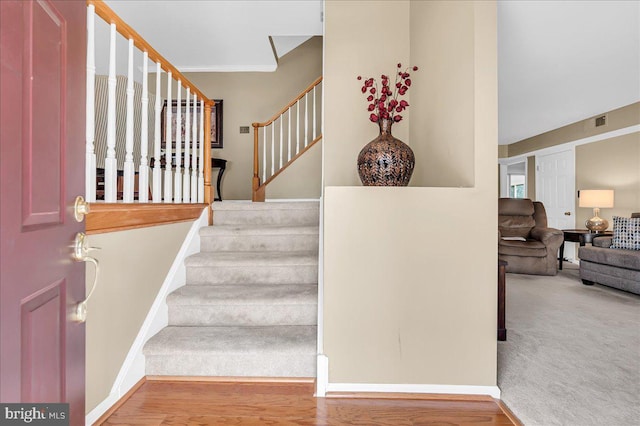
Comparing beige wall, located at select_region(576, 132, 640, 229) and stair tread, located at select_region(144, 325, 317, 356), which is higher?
beige wall, located at select_region(576, 132, 640, 229)

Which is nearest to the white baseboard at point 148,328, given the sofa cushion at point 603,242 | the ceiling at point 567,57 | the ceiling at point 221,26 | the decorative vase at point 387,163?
the decorative vase at point 387,163

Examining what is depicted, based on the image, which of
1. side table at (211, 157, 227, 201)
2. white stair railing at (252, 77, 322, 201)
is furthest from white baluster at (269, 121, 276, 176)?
side table at (211, 157, 227, 201)

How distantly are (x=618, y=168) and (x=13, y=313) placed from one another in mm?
6704

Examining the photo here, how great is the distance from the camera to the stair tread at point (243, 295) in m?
1.96

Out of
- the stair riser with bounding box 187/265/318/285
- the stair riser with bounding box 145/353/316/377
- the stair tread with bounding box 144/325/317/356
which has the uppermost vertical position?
the stair riser with bounding box 187/265/318/285

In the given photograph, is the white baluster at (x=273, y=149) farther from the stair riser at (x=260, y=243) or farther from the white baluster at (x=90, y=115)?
the white baluster at (x=90, y=115)

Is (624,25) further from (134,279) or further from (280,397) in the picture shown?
(134,279)

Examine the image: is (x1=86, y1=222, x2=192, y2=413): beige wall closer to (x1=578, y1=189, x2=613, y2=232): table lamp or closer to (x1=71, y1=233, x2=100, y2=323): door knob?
(x1=71, y1=233, x2=100, y2=323): door knob

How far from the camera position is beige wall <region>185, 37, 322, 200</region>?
4957mm

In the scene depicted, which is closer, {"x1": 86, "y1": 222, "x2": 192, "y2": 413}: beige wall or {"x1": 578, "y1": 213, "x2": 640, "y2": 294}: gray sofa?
{"x1": 86, "y1": 222, "x2": 192, "y2": 413}: beige wall

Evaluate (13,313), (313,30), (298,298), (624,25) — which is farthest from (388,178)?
(313,30)

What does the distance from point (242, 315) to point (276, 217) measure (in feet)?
3.62

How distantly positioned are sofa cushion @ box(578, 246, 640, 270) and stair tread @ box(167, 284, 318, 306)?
3485mm

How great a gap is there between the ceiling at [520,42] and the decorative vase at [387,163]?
1.56 meters
